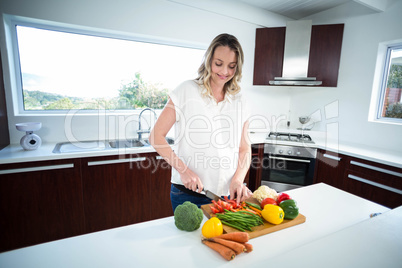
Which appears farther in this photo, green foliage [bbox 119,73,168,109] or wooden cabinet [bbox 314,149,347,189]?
green foliage [bbox 119,73,168,109]

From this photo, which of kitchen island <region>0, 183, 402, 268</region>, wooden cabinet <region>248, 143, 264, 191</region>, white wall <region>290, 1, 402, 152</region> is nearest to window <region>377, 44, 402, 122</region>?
white wall <region>290, 1, 402, 152</region>

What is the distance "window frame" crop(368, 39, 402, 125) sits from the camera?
7.81 feet

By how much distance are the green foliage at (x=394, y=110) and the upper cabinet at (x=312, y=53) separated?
607 millimetres

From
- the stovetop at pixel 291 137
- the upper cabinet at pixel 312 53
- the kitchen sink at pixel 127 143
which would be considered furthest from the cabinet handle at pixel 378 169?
the kitchen sink at pixel 127 143

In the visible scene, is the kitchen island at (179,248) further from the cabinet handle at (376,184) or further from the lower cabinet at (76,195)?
the cabinet handle at (376,184)

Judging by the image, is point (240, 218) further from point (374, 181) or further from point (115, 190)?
point (374, 181)

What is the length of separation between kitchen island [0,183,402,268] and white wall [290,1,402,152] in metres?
2.01

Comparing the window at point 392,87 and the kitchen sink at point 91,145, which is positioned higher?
the window at point 392,87

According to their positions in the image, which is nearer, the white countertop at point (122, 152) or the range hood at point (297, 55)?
the white countertop at point (122, 152)

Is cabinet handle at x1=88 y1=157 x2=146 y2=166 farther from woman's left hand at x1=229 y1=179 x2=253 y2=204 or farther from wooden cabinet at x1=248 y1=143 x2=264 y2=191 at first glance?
wooden cabinet at x1=248 y1=143 x2=264 y2=191

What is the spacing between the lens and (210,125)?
1131mm

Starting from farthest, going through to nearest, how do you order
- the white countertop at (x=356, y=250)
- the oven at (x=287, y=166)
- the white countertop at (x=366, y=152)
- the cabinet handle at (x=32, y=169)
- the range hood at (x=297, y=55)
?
the range hood at (x=297, y=55) < the oven at (x=287, y=166) < the white countertop at (x=366, y=152) < the cabinet handle at (x=32, y=169) < the white countertop at (x=356, y=250)

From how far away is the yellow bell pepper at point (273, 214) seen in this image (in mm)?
891

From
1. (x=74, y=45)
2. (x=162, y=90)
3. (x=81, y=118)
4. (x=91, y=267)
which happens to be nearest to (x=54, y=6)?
(x=74, y=45)
